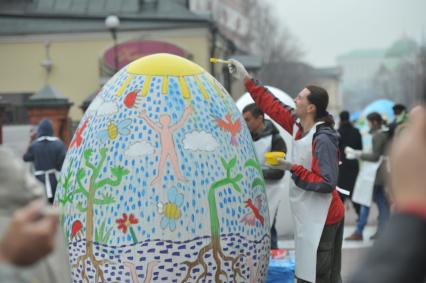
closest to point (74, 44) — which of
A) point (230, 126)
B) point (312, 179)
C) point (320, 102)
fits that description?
point (320, 102)

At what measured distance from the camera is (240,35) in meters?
65.8

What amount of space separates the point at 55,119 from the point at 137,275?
1173cm

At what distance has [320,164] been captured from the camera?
17.6 ft

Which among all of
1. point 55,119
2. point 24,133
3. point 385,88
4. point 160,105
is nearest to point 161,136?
point 160,105

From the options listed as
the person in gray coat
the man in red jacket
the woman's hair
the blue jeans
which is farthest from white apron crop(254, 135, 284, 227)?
the person in gray coat

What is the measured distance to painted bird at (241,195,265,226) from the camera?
4.86 metres

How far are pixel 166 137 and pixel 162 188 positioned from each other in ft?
0.91

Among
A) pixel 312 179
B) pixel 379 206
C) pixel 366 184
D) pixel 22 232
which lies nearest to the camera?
pixel 22 232

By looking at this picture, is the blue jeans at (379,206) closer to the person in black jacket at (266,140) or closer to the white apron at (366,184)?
the white apron at (366,184)

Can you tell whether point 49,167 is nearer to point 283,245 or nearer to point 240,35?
point 283,245

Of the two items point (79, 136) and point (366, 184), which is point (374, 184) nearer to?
point (366, 184)

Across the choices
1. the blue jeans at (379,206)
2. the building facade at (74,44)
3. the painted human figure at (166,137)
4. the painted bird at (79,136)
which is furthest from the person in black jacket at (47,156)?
the building facade at (74,44)

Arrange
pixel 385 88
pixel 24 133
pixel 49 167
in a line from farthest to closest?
pixel 385 88
pixel 24 133
pixel 49 167

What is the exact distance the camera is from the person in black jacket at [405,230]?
193 cm
